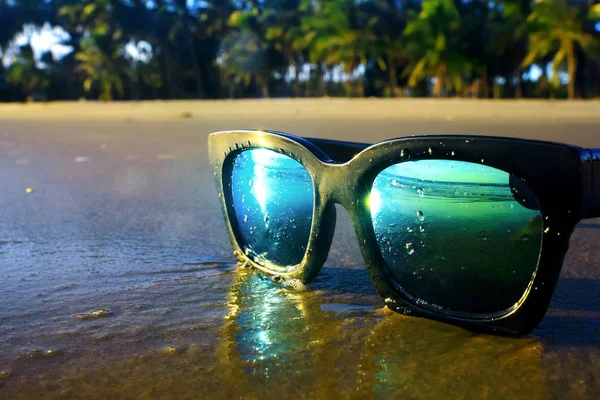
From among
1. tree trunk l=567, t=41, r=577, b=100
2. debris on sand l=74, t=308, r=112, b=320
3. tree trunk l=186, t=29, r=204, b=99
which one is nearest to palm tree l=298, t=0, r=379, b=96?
tree trunk l=186, t=29, r=204, b=99

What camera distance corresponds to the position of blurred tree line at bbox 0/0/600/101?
23.9 meters

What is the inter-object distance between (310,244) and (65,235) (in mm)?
955

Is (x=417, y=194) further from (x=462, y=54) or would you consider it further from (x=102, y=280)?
(x=462, y=54)

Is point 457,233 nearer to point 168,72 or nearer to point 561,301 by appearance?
point 561,301

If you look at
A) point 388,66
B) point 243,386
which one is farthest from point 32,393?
point 388,66

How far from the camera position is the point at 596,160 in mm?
808

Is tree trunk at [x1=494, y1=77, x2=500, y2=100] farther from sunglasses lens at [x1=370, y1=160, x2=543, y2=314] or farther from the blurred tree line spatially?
sunglasses lens at [x1=370, y1=160, x2=543, y2=314]

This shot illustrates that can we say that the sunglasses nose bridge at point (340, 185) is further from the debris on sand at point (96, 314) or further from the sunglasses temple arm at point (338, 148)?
the debris on sand at point (96, 314)

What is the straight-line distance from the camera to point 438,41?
2417 cm

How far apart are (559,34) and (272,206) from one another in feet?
74.8

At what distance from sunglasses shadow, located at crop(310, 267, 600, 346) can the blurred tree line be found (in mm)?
21755

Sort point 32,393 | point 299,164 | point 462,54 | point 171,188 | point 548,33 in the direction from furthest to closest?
point 462,54, point 548,33, point 171,188, point 299,164, point 32,393

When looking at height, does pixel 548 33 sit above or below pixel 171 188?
above

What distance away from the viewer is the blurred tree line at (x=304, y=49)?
23.9 metres
